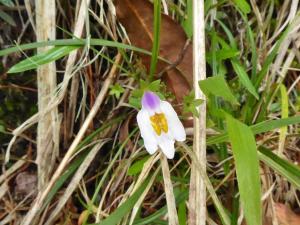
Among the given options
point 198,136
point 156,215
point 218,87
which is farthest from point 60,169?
point 218,87

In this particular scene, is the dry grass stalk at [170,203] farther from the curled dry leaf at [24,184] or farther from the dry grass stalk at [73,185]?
the curled dry leaf at [24,184]

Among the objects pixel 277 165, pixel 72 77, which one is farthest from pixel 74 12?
pixel 277 165

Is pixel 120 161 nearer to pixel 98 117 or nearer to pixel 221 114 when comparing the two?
pixel 98 117

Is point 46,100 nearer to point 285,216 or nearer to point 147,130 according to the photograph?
point 147,130

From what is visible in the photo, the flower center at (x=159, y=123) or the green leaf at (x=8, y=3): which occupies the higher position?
the green leaf at (x=8, y=3)

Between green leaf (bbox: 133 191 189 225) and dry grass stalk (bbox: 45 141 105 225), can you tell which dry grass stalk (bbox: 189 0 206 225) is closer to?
green leaf (bbox: 133 191 189 225)

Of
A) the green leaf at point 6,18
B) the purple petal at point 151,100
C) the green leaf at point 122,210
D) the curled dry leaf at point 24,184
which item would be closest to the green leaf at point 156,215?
the green leaf at point 122,210

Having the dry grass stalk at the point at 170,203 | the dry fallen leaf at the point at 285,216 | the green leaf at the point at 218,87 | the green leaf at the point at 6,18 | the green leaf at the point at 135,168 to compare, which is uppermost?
the green leaf at the point at 6,18
